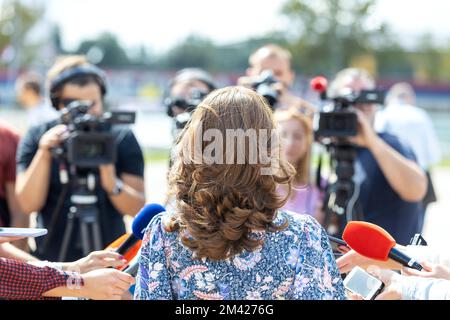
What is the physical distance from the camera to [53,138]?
3184mm

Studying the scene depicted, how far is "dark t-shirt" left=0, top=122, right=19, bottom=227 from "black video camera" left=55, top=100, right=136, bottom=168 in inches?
10.0

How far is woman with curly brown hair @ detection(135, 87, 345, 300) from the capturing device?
165 centimetres

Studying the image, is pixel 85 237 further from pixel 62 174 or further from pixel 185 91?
pixel 185 91

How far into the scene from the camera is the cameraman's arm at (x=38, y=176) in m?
3.18

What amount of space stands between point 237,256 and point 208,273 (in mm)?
81

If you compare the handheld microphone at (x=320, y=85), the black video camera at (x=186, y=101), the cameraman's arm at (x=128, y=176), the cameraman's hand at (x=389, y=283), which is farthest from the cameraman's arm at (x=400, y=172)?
the cameraman's hand at (x=389, y=283)

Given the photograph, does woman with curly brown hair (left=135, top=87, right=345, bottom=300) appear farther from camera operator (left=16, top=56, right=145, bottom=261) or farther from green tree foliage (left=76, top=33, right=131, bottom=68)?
green tree foliage (left=76, top=33, right=131, bottom=68)

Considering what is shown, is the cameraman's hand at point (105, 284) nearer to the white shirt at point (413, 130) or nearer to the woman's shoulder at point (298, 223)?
the woman's shoulder at point (298, 223)

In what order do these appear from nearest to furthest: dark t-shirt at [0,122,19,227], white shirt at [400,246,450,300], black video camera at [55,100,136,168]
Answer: white shirt at [400,246,450,300], black video camera at [55,100,136,168], dark t-shirt at [0,122,19,227]

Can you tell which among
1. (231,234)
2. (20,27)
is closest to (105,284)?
(231,234)

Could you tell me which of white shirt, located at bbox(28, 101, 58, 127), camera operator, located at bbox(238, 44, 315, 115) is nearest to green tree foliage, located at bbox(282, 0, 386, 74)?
white shirt, located at bbox(28, 101, 58, 127)

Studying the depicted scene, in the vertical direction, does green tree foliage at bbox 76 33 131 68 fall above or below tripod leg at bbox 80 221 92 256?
above

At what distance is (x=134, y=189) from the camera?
133 inches

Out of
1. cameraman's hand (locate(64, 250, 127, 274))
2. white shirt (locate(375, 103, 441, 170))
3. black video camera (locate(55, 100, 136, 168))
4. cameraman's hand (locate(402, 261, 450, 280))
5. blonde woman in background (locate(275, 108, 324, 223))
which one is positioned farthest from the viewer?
white shirt (locate(375, 103, 441, 170))
